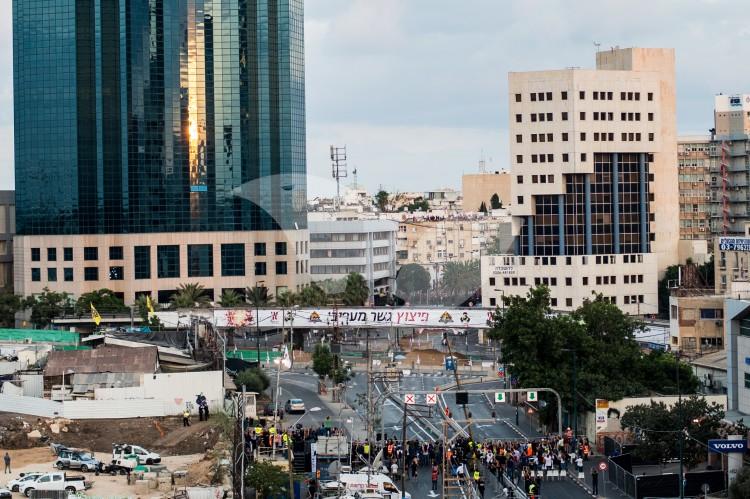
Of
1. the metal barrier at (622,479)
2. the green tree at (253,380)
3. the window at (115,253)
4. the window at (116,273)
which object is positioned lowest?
the metal barrier at (622,479)

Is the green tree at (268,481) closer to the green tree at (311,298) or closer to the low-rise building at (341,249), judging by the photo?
the green tree at (311,298)

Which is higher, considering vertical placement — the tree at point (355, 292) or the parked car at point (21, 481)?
the tree at point (355, 292)

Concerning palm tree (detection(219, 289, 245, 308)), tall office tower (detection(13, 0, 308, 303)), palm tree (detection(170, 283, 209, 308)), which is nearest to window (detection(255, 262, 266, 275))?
tall office tower (detection(13, 0, 308, 303))

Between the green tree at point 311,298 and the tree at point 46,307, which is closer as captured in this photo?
the tree at point 46,307

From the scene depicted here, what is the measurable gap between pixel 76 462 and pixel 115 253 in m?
90.5

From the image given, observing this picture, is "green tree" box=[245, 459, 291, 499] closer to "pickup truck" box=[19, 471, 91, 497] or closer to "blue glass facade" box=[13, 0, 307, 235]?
"pickup truck" box=[19, 471, 91, 497]

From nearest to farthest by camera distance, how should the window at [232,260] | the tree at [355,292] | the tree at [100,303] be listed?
the tree at [100,303], the tree at [355,292], the window at [232,260]

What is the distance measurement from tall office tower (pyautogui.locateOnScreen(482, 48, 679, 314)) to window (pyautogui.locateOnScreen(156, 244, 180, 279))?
103ft

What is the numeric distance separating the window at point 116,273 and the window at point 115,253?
983 mm

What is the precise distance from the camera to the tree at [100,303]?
460 ft

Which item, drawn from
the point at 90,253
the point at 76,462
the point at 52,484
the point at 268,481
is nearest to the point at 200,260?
the point at 90,253

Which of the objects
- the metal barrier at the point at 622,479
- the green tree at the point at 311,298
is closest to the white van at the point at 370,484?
the metal barrier at the point at 622,479

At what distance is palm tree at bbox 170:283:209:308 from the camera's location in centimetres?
14312

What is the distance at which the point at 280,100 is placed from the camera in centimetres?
15888
